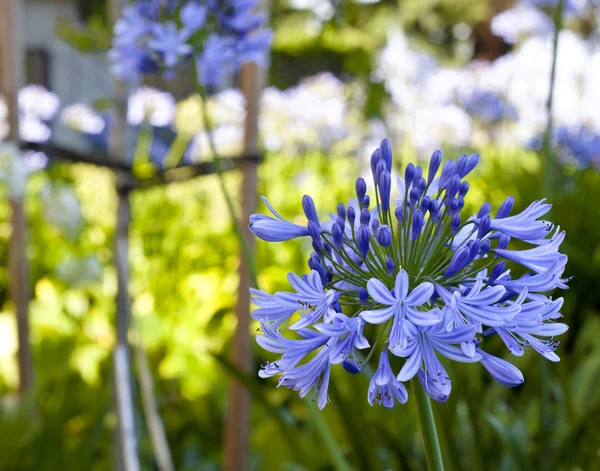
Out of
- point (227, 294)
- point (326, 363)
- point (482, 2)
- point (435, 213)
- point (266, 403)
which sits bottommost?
point (227, 294)

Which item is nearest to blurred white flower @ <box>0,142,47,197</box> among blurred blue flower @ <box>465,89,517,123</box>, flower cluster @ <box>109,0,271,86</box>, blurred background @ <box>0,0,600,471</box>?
blurred background @ <box>0,0,600,471</box>

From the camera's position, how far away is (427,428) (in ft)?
1.87

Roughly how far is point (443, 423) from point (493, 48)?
50.0 ft

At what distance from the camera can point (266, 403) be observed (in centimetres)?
116

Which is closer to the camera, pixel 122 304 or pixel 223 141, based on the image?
pixel 122 304

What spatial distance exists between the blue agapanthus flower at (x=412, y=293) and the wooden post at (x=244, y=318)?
0.85 m

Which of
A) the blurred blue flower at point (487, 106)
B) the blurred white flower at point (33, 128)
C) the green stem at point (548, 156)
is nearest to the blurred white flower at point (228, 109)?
the blurred white flower at point (33, 128)

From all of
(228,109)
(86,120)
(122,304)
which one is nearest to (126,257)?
(122,304)

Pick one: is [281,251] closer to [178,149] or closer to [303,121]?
[178,149]

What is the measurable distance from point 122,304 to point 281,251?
6.34 ft

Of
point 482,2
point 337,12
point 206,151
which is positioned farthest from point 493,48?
point 337,12

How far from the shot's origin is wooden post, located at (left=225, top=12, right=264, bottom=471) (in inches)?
58.6

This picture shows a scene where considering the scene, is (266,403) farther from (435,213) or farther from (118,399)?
(435,213)

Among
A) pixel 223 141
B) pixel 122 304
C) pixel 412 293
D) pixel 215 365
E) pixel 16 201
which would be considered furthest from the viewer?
pixel 223 141
